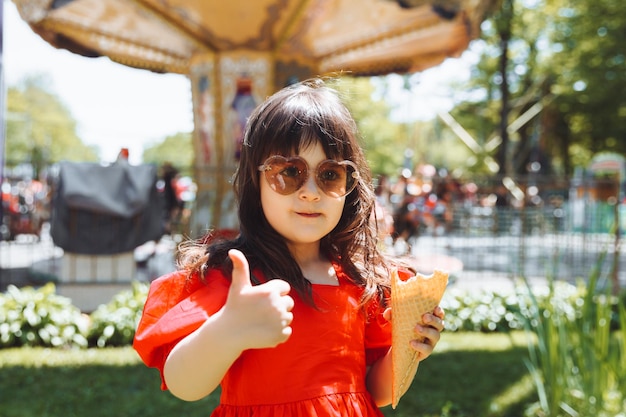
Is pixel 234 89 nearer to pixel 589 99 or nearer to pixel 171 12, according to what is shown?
pixel 171 12

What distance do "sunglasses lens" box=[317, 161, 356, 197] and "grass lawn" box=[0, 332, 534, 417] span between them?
2.56 m

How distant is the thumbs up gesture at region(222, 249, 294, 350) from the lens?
4.27ft

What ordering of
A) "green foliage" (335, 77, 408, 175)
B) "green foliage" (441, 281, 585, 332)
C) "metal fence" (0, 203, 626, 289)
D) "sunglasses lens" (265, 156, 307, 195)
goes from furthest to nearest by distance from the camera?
1. "green foliage" (335, 77, 408, 175)
2. "metal fence" (0, 203, 626, 289)
3. "green foliage" (441, 281, 585, 332)
4. "sunglasses lens" (265, 156, 307, 195)

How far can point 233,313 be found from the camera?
4.32 feet

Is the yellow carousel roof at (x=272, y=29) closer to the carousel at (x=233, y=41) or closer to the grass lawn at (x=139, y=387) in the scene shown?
the carousel at (x=233, y=41)

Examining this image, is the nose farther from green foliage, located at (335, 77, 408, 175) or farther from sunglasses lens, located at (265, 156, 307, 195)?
green foliage, located at (335, 77, 408, 175)

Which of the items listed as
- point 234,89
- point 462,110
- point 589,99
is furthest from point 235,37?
point 462,110

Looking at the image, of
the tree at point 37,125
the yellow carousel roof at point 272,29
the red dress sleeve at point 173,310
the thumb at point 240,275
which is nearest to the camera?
the thumb at point 240,275

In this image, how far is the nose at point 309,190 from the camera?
1.56m

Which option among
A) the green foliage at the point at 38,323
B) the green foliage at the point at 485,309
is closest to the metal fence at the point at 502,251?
the green foliage at the point at 485,309

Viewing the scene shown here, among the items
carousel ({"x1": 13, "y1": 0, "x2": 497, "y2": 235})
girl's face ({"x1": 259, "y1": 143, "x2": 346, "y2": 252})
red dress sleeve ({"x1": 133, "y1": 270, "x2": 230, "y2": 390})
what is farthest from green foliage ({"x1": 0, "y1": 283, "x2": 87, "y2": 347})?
girl's face ({"x1": 259, "y1": 143, "x2": 346, "y2": 252})

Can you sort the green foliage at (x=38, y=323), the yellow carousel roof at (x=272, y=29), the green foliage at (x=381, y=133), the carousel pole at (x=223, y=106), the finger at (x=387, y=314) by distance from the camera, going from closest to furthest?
1. the finger at (x=387, y=314)
2. the green foliage at (x=38, y=323)
3. the yellow carousel roof at (x=272, y=29)
4. the carousel pole at (x=223, y=106)
5. the green foliage at (x=381, y=133)

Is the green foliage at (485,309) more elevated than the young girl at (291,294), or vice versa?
the young girl at (291,294)

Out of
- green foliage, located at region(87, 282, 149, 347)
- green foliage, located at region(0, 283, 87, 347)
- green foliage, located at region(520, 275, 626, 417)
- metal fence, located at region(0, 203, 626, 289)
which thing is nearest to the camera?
green foliage, located at region(520, 275, 626, 417)
